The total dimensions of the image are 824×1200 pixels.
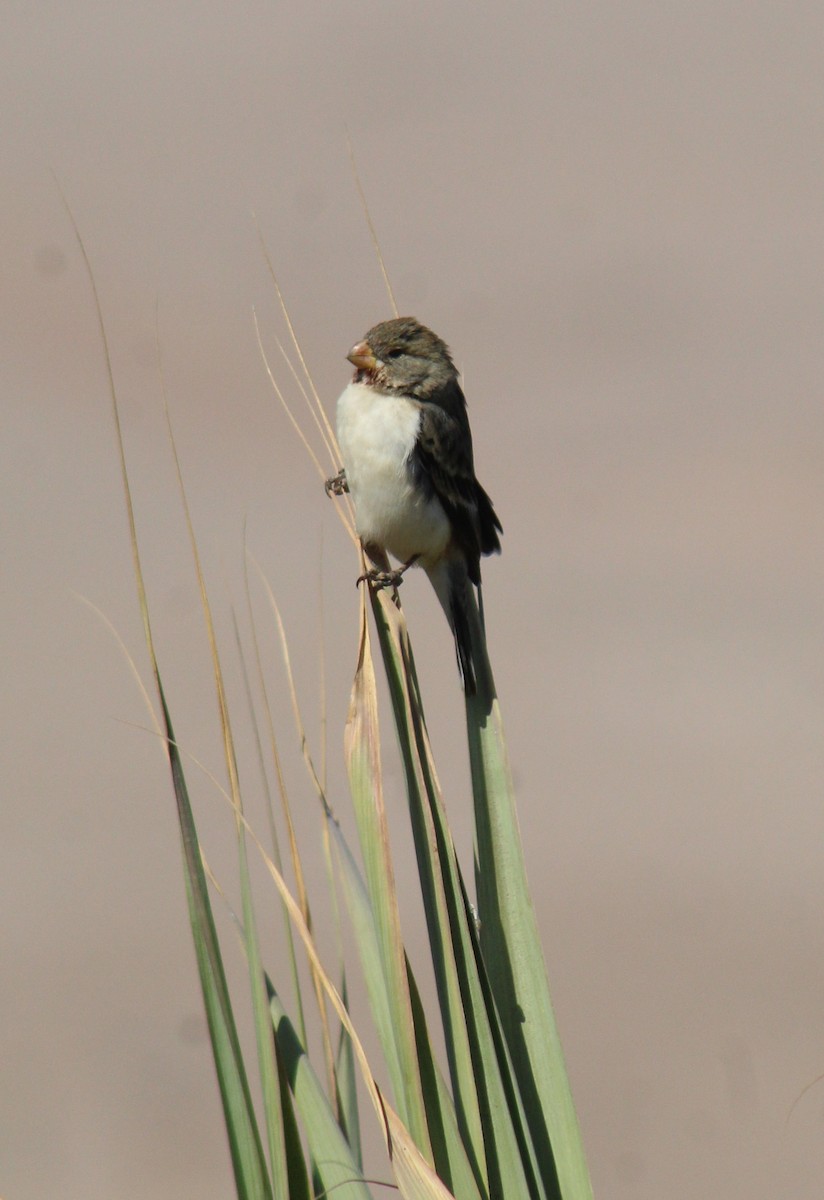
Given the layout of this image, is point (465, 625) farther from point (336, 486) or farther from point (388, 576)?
point (336, 486)

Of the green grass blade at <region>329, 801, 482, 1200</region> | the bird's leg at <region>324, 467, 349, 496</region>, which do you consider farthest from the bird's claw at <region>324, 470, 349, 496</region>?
the green grass blade at <region>329, 801, 482, 1200</region>

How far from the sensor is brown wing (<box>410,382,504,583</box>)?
3.73 metres

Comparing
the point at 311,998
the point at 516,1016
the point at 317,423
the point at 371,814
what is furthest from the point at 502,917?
the point at 311,998

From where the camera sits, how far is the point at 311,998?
7738 millimetres

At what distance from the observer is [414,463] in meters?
3.71

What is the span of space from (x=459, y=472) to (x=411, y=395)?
27 cm

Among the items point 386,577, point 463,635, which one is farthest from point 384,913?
point 386,577

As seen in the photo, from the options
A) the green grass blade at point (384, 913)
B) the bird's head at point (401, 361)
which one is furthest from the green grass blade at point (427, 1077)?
the bird's head at point (401, 361)

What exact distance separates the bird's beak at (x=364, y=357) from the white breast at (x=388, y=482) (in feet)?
0.40

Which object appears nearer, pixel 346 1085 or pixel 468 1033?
pixel 468 1033

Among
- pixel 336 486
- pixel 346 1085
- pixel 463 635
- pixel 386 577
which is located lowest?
pixel 346 1085

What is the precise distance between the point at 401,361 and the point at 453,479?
413mm

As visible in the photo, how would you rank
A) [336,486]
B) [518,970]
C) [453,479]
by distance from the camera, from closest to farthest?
1. [518,970]
2. [336,486]
3. [453,479]

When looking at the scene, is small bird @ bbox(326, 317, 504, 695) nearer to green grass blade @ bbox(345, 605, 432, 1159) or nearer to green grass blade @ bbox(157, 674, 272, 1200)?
green grass blade @ bbox(345, 605, 432, 1159)
